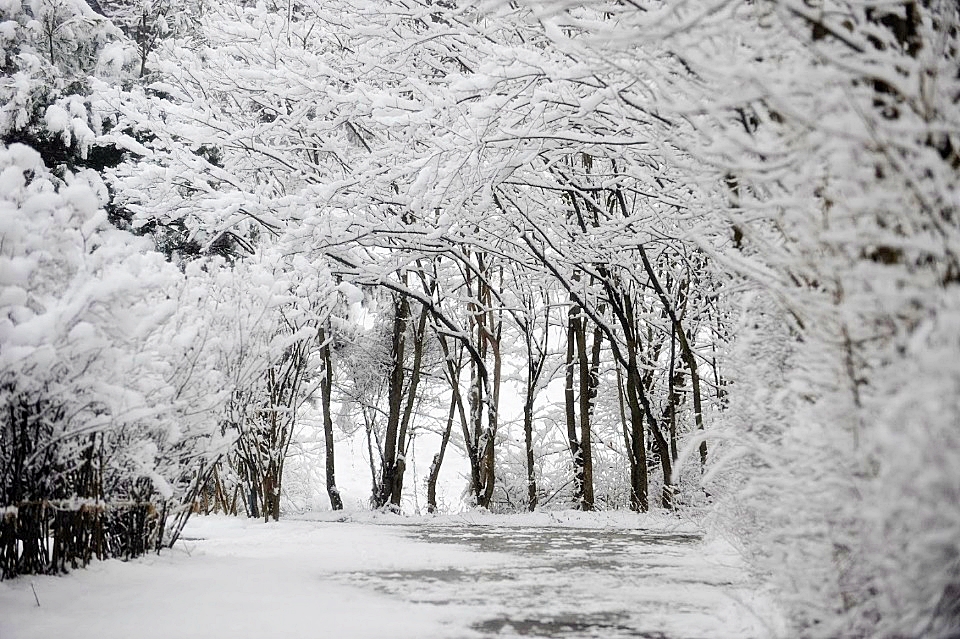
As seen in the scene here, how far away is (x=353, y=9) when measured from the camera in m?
7.04

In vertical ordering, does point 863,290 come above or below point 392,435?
above

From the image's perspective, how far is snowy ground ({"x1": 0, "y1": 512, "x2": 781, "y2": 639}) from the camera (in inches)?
111

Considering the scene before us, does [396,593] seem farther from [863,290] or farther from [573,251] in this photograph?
[573,251]

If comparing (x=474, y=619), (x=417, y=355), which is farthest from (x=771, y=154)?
(x=417, y=355)

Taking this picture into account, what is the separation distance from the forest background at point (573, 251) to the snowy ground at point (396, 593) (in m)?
0.35

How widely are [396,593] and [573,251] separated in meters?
6.67

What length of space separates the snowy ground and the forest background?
1.13 ft

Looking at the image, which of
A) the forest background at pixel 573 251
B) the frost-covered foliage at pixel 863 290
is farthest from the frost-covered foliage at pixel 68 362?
the frost-covered foliage at pixel 863 290

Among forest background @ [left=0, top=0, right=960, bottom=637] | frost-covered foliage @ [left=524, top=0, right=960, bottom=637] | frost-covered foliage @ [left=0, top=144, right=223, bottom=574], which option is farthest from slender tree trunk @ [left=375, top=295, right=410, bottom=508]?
frost-covered foliage @ [left=524, top=0, right=960, bottom=637]

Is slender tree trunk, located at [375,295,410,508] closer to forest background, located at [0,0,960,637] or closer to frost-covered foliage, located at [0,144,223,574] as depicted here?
forest background, located at [0,0,960,637]

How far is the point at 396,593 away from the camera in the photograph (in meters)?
3.63

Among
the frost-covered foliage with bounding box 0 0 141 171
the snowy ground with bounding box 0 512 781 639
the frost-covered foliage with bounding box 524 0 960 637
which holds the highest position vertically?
the frost-covered foliage with bounding box 0 0 141 171

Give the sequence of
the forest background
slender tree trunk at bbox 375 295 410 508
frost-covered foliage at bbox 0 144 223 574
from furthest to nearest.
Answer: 1. slender tree trunk at bbox 375 295 410 508
2. frost-covered foliage at bbox 0 144 223 574
3. the forest background

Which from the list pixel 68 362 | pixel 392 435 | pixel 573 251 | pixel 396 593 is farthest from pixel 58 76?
pixel 396 593
